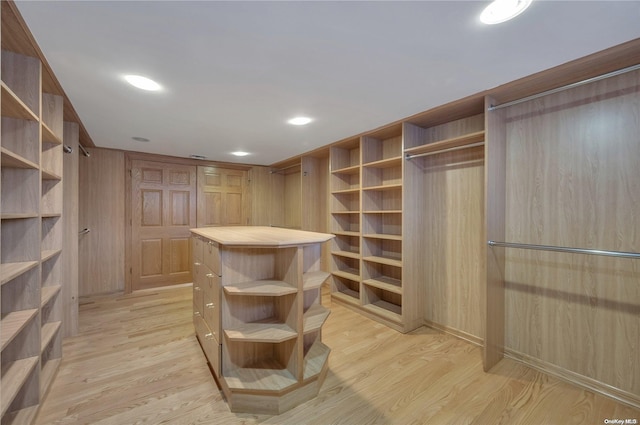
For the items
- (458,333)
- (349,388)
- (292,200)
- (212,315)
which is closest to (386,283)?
(458,333)

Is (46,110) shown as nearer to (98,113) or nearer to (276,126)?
(98,113)

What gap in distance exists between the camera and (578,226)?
1873 mm

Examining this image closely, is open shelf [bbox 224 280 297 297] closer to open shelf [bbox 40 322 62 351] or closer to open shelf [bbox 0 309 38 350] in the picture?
open shelf [bbox 0 309 38 350]

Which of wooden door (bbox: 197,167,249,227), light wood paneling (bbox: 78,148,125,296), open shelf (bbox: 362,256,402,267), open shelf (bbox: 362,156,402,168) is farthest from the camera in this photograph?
wooden door (bbox: 197,167,249,227)

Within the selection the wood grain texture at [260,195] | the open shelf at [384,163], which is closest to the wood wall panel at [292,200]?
the wood grain texture at [260,195]

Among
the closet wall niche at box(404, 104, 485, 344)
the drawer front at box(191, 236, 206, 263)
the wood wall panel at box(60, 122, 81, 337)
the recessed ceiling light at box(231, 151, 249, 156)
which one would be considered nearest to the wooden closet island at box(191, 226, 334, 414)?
the drawer front at box(191, 236, 206, 263)

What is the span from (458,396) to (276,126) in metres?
2.78

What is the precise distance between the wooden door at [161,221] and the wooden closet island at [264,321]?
2.74 m

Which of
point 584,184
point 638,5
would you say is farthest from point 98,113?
point 584,184

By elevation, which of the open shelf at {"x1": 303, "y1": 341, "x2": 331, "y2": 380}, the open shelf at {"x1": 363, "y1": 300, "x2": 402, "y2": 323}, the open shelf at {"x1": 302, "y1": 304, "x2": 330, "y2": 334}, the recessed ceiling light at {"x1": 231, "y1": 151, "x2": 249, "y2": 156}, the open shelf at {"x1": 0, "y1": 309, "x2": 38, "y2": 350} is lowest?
the open shelf at {"x1": 363, "y1": 300, "x2": 402, "y2": 323}

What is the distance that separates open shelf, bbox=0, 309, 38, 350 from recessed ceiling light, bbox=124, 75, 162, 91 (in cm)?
156

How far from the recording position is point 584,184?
6.03 feet

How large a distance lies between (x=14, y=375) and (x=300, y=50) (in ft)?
7.81

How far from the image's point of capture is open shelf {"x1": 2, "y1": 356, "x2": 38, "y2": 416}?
1.25 m
